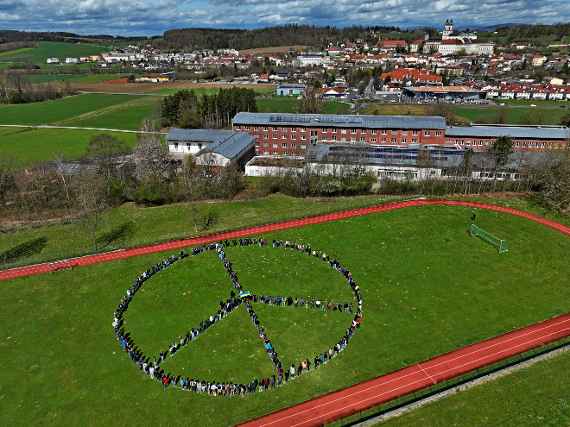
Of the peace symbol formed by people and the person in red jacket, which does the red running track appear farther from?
the person in red jacket

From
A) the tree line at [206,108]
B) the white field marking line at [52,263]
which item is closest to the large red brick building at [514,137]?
the tree line at [206,108]

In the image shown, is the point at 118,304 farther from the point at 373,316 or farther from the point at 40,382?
the point at 373,316

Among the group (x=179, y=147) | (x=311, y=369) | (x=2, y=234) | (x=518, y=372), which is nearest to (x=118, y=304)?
(x=311, y=369)

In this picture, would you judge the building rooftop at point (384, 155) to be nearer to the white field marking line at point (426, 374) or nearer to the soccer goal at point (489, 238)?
the soccer goal at point (489, 238)

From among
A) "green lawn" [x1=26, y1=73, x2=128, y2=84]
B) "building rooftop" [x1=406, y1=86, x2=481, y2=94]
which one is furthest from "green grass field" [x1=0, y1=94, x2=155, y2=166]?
"building rooftop" [x1=406, y1=86, x2=481, y2=94]

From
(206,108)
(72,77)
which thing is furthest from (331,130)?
(72,77)

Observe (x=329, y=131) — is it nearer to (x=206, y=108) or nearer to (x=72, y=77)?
(x=206, y=108)
